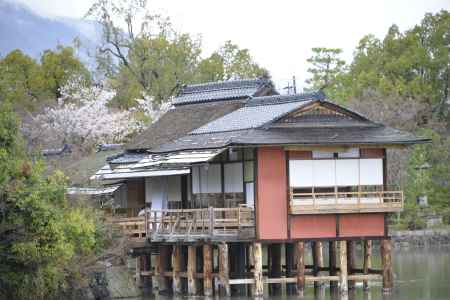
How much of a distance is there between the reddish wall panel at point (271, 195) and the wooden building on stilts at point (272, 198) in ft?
0.09

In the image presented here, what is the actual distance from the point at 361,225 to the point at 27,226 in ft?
36.2

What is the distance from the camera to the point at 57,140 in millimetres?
56875

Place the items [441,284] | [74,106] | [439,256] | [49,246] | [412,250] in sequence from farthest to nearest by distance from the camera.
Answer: [74,106] < [412,250] < [439,256] < [441,284] < [49,246]

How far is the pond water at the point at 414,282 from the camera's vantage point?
3269 cm

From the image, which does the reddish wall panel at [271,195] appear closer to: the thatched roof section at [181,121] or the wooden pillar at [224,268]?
the wooden pillar at [224,268]

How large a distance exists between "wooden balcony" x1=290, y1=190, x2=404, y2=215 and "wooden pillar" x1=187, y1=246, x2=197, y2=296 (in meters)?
3.63

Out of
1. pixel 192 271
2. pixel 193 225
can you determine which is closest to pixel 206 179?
pixel 193 225

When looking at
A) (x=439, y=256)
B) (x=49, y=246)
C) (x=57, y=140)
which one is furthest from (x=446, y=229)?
(x=49, y=246)

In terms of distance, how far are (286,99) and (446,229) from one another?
25272 mm

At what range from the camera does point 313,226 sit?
109ft

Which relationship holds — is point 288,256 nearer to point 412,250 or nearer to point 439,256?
point 439,256

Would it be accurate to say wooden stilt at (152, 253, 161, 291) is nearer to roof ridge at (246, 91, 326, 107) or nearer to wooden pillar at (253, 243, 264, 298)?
wooden pillar at (253, 243, 264, 298)

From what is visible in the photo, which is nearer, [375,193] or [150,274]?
[375,193]

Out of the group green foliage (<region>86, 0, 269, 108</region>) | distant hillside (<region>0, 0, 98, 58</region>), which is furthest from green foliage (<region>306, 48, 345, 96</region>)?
distant hillside (<region>0, 0, 98, 58</region>)
